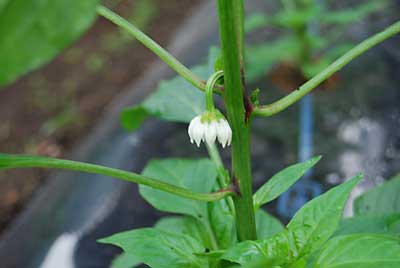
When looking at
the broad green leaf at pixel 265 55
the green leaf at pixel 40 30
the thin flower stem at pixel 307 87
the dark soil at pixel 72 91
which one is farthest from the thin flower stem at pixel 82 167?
the dark soil at pixel 72 91

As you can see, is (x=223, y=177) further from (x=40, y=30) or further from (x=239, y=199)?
(x=40, y=30)

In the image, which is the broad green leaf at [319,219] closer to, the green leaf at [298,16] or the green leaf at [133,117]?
the green leaf at [133,117]

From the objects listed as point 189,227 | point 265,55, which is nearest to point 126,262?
point 189,227

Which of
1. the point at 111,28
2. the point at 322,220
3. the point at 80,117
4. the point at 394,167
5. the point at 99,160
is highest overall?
the point at 111,28

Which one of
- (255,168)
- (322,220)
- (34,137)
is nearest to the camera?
(322,220)

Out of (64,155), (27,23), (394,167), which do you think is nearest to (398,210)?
(27,23)

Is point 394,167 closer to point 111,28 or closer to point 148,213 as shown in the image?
point 148,213

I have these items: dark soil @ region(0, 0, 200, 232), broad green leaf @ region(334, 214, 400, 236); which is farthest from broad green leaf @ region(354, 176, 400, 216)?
dark soil @ region(0, 0, 200, 232)
